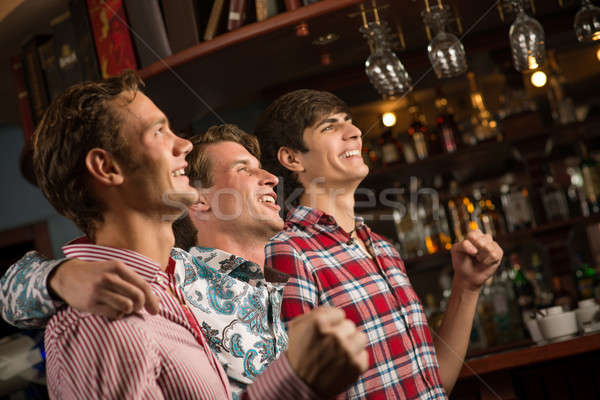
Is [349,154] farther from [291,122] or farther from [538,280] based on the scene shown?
[538,280]

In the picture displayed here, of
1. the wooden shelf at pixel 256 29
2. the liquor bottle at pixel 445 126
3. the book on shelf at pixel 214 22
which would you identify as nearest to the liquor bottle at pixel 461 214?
the liquor bottle at pixel 445 126

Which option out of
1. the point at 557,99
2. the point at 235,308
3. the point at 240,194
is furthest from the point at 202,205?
the point at 557,99

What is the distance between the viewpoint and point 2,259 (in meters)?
3.70

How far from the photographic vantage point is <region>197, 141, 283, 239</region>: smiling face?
4.39 ft

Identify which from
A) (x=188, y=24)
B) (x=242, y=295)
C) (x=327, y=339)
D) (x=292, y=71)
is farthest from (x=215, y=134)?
(x=292, y=71)

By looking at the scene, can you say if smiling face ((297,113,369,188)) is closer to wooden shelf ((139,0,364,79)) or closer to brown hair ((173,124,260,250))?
brown hair ((173,124,260,250))

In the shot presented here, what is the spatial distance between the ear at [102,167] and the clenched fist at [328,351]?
40 cm

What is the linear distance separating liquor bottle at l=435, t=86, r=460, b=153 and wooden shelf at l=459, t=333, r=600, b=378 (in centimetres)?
120

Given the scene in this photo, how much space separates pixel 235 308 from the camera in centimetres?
117

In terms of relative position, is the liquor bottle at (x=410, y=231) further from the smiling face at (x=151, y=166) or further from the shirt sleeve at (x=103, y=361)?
the shirt sleeve at (x=103, y=361)

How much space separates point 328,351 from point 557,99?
8.99 feet

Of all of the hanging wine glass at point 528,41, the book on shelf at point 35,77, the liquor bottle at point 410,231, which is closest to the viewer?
the hanging wine glass at point 528,41

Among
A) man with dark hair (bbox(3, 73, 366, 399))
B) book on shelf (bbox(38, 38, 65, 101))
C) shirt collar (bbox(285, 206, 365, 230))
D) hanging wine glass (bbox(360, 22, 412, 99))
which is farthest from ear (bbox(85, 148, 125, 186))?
book on shelf (bbox(38, 38, 65, 101))

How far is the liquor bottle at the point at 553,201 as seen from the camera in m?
2.88
